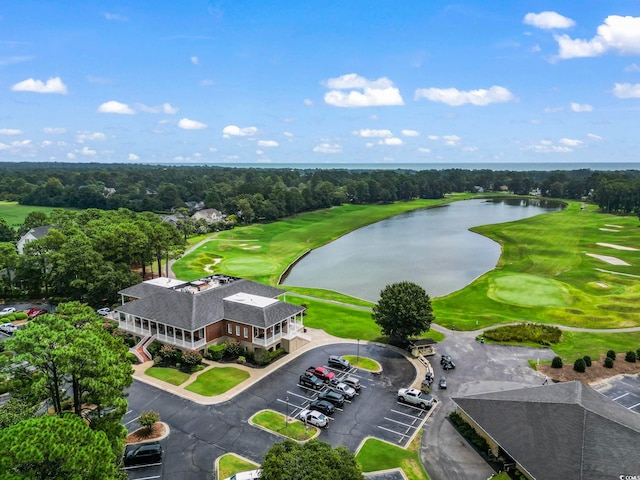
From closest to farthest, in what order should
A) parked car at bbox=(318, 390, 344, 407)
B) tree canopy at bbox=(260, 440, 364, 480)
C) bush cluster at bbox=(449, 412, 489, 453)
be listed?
tree canopy at bbox=(260, 440, 364, 480), bush cluster at bbox=(449, 412, 489, 453), parked car at bbox=(318, 390, 344, 407)

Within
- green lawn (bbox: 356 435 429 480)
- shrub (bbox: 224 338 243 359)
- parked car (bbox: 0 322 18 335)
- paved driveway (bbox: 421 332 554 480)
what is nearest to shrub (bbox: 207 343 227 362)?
shrub (bbox: 224 338 243 359)

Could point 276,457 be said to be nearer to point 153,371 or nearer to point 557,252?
point 153,371

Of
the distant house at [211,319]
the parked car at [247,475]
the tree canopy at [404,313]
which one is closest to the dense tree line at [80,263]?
the distant house at [211,319]


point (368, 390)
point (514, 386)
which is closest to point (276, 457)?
point (368, 390)

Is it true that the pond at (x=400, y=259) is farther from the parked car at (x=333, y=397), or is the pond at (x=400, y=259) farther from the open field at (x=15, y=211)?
the open field at (x=15, y=211)

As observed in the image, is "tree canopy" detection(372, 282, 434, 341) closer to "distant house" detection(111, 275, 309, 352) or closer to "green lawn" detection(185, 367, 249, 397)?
"distant house" detection(111, 275, 309, 352)
